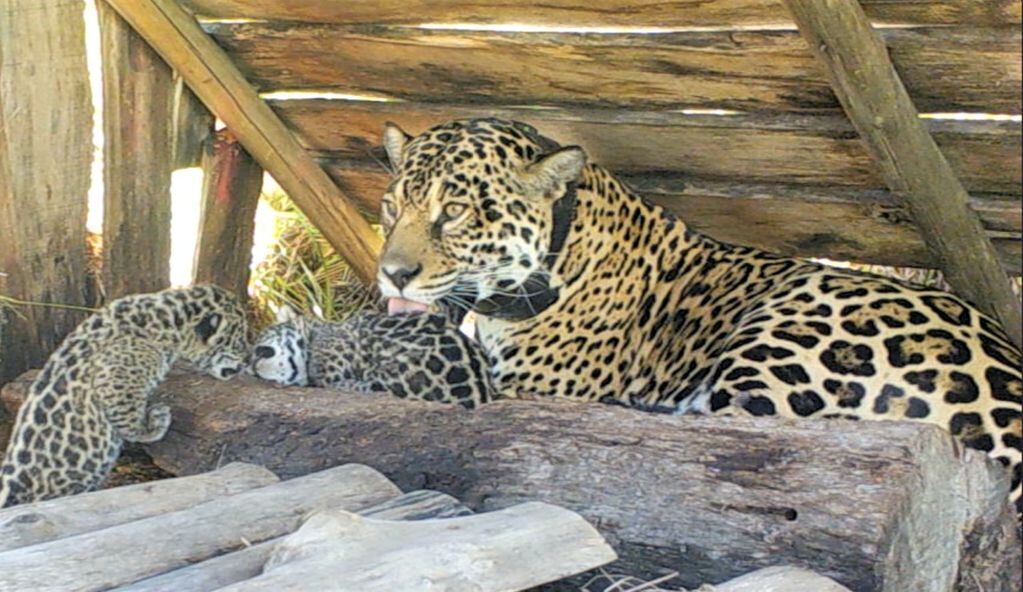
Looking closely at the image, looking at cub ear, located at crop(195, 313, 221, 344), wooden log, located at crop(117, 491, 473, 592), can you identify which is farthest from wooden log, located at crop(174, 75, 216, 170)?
wooden log, located at crop(117, 491, 473, 592)

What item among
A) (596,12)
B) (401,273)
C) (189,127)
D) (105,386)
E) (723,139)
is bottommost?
(105,386)

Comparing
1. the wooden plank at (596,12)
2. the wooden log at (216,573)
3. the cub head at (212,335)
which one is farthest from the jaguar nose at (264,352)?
the wooden log at (216,573)

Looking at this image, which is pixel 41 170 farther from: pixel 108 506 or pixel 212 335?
pixel 108 506

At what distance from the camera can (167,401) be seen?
7074mm

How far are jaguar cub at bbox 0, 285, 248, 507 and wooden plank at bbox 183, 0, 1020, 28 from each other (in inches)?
53.5

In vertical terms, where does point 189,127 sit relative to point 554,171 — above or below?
below

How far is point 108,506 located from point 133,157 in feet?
9.28

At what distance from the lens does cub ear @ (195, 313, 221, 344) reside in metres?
7.35

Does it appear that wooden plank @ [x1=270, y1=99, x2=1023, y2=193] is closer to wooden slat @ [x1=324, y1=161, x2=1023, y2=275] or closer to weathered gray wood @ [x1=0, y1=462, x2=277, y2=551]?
wooden slat @ [x1=324, y1=161, x2=1023, y2=275]

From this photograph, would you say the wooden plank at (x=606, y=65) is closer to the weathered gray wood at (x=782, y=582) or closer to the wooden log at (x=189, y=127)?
the wooden log at (x=189, y=127)

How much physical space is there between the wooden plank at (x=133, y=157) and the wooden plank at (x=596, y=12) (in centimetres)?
38

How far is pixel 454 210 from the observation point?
709 centimetres

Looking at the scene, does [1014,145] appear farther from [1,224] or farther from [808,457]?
[1,224]

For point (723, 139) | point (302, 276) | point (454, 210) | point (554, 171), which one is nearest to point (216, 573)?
point (454, 210)
